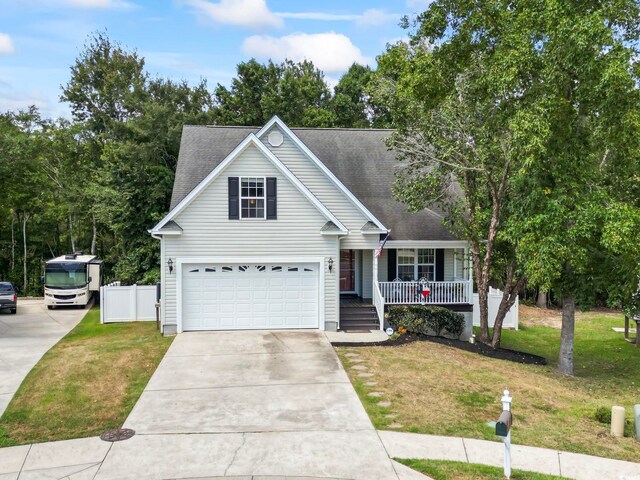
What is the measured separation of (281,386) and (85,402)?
406cm

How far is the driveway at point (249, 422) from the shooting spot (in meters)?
8.27

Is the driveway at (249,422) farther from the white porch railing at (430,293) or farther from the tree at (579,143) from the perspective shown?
the tree at (579,143)

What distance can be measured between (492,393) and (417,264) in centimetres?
954

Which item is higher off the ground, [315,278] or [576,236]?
[576,236]

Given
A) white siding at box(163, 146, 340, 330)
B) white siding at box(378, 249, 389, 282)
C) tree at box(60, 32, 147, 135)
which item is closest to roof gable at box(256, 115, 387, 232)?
white siding at box(163, 146, 340, 330)

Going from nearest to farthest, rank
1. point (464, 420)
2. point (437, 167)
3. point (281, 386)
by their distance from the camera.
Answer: point (464, 420), point (281, 386), point (437, 167)

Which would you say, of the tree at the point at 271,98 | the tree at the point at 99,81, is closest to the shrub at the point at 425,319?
the tree at the point at 271,98

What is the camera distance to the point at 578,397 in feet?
40.2

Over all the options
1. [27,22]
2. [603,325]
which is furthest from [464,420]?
[27,22]

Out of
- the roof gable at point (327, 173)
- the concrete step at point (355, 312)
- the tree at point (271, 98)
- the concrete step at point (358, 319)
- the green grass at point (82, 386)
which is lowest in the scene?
the green grass at point (82, 386)

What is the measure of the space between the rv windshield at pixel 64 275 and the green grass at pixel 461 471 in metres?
20.1

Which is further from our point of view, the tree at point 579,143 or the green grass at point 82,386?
the tree at point 579,143

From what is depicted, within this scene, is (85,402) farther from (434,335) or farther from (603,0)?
(603,0)

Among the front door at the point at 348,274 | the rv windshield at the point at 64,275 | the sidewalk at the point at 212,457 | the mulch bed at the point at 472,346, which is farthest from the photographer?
the rv windshield at the point at 64,275
